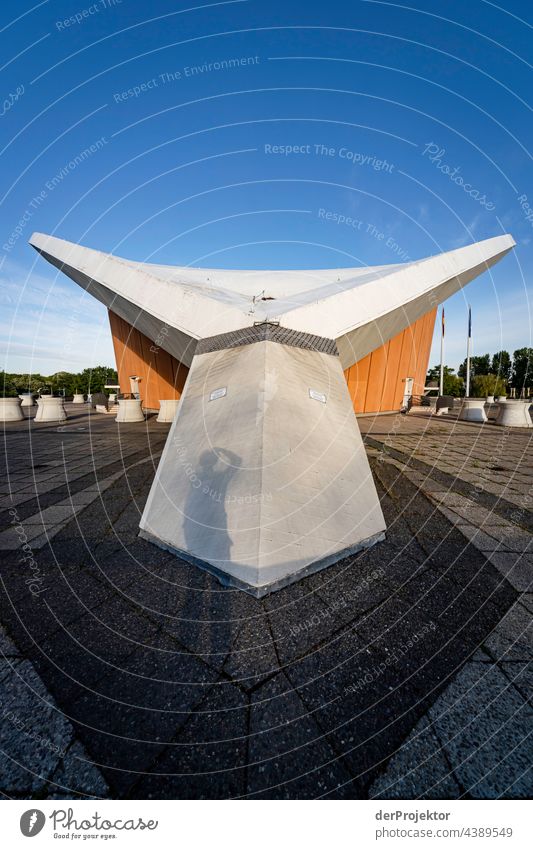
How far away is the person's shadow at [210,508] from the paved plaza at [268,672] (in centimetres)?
21

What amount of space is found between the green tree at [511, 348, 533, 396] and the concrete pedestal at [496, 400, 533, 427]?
169 feet

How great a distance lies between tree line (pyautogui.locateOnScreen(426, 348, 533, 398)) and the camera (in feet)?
107

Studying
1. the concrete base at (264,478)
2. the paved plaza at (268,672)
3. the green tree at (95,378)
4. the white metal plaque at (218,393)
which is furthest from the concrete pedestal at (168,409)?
the green tree at (95,378)

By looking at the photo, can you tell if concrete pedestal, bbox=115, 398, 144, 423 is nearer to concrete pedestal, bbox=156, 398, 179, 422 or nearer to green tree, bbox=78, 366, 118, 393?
concrete pedestal, bbox=156, 398, 179, 422

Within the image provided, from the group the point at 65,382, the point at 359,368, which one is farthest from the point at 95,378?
the point at 359,368

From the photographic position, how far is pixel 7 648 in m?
1.71

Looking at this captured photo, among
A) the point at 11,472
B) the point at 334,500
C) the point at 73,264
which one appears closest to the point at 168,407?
the point at 73,264

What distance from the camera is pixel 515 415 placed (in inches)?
420

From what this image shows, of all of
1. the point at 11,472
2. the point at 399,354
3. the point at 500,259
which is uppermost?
the point at 500,259

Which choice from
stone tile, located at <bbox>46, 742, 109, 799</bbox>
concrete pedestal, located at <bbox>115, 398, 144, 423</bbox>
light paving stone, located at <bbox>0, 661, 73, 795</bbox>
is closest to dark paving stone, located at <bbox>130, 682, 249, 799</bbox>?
stone tile, located at <bbox>46, 742, 109, 799</bbox>

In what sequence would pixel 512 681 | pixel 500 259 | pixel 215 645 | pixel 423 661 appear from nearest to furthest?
pixel 512 681
pixel 423 661
pixel 215 645
pixel 500 259

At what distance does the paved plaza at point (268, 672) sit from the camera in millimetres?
1138
